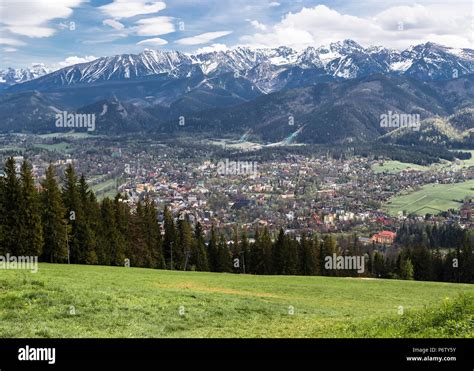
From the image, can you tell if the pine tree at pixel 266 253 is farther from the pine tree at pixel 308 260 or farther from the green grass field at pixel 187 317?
the green grass field at pixel 187 317

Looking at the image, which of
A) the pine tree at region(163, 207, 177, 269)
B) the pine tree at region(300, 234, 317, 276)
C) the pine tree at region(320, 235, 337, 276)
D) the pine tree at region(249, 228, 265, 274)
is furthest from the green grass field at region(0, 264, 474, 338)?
the pine tree at region(163, 207, 177, 269)

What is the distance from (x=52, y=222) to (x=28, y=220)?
9.17 feet

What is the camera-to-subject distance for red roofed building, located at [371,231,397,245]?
462 feet

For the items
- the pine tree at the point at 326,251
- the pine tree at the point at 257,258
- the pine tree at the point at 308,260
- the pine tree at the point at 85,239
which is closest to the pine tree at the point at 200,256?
the pine tree at the point at 257,258

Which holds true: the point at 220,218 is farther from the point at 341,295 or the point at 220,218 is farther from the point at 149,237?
the point at 341,295

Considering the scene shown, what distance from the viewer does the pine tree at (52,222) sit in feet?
170

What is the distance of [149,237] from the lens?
6981cm

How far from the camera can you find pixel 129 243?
65.4 metres

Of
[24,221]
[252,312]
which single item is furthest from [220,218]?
[252,312]

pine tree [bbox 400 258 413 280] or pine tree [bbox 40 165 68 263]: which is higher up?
pine tree [bbox 40 165 68 263]

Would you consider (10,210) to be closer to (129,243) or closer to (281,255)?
(129,243)

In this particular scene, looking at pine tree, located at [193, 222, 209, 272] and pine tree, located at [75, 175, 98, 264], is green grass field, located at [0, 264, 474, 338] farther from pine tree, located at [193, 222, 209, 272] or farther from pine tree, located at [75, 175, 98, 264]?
pine tree, located at [193, 222, 209, 272]

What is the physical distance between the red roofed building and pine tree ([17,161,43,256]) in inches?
4395

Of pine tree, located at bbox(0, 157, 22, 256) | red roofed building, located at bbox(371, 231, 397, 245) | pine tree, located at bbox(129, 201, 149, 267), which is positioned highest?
pine tree, located at bbox(0, 157, 22, 256)
